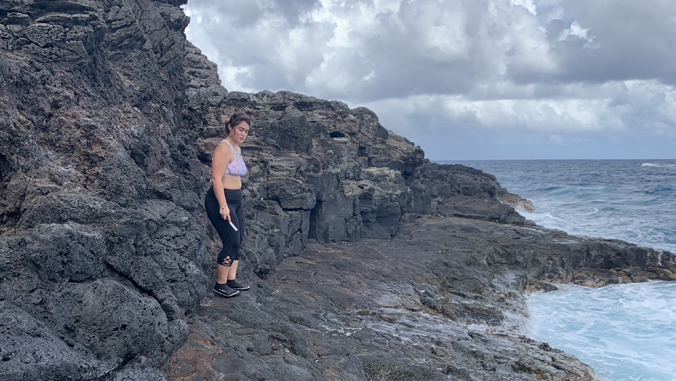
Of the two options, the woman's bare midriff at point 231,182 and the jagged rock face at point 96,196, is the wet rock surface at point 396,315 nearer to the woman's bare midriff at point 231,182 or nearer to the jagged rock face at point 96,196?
the jagged rock face at point 96,196

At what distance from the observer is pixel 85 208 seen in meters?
4.70

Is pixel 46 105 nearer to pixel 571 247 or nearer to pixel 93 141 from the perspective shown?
pixel 93 141

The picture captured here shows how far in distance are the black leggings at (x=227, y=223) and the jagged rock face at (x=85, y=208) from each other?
11.0 inches

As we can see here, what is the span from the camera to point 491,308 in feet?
38.6

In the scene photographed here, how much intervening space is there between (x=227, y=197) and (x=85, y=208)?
2105 millimetres

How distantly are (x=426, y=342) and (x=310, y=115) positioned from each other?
43.0 ft

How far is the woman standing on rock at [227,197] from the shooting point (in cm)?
631

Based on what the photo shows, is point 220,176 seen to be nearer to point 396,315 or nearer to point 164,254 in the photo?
point 164,254

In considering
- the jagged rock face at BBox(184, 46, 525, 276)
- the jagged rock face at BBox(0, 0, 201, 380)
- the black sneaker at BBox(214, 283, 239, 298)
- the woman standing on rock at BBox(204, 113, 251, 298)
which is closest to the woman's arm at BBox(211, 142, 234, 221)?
the woman standing on rock at BBox(204, 113, 251, 298)

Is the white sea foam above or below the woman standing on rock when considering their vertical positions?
below

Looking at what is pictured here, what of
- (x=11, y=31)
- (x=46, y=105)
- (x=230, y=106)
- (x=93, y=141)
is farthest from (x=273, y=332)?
(x=230, y=106)

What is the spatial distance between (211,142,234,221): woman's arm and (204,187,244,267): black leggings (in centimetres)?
15

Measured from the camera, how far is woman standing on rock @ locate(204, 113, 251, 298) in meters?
6.31

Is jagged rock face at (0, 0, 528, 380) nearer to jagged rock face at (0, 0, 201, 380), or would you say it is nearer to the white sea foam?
jagged rock face at (0, 0, 201, 380)
